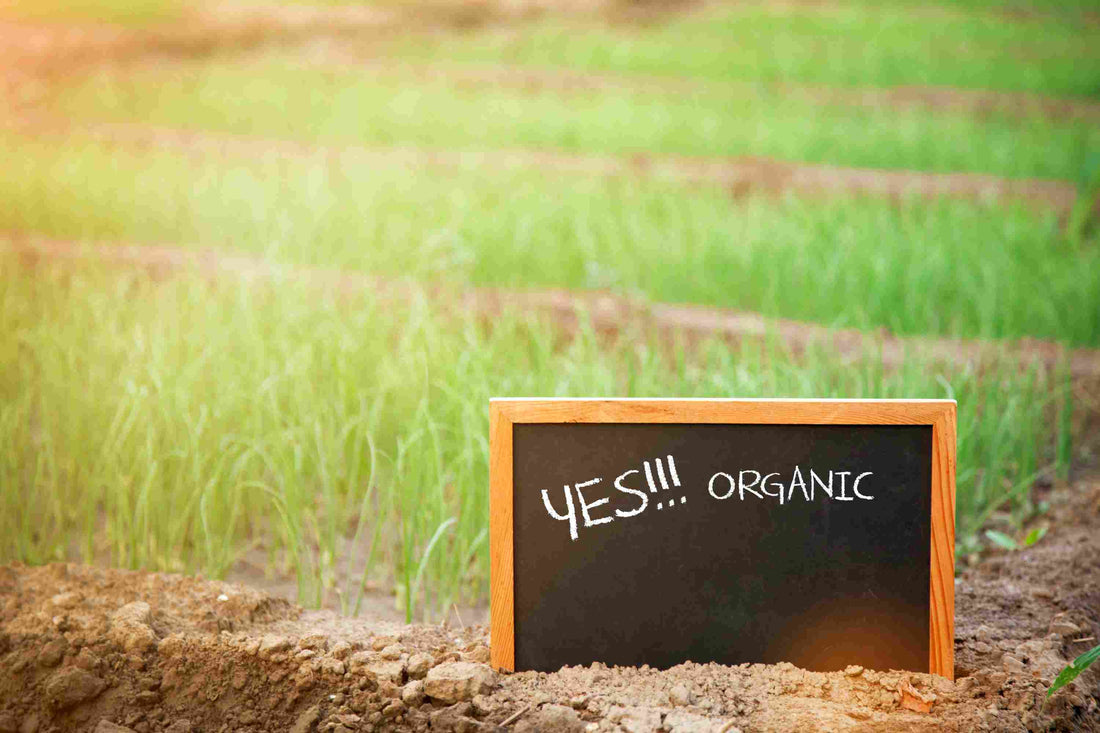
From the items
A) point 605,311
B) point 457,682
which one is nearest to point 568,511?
point 457,682

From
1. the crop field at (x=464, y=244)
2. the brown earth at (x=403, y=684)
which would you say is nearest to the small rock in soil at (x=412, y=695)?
the brown earth at (x=403, y=684)

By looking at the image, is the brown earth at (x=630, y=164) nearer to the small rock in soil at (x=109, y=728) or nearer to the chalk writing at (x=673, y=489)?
the chalk writing at (x=673, y=489)

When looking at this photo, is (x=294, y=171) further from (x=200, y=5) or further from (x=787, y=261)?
(x=787, y=261)

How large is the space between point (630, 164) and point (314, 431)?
2304mm

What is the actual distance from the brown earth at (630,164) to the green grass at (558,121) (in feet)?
0.15

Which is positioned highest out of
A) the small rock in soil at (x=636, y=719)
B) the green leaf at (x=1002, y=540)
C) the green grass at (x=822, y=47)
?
the green grass at (x=822, y=47)

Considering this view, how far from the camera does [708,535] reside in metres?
1.17

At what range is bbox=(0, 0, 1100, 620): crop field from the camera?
5.56 feet

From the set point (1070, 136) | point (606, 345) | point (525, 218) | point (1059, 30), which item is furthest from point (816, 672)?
point (1059, 30)

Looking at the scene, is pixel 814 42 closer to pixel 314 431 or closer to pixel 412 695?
pixel 314 431

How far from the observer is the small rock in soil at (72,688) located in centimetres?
110

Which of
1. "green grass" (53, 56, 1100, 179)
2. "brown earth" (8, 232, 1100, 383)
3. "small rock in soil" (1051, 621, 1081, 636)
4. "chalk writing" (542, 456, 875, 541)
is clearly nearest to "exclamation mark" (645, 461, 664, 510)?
"chalk writing" (542, 456, 875, 541)

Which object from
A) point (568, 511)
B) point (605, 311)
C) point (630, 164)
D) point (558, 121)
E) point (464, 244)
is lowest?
point (568, 511)

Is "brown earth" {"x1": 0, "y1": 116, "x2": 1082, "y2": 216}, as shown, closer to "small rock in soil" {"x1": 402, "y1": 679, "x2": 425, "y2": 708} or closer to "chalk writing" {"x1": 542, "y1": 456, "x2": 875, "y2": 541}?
"chalk writing" {"x1": 542, "y1": 456, "x2": 875, "y2": 541}
